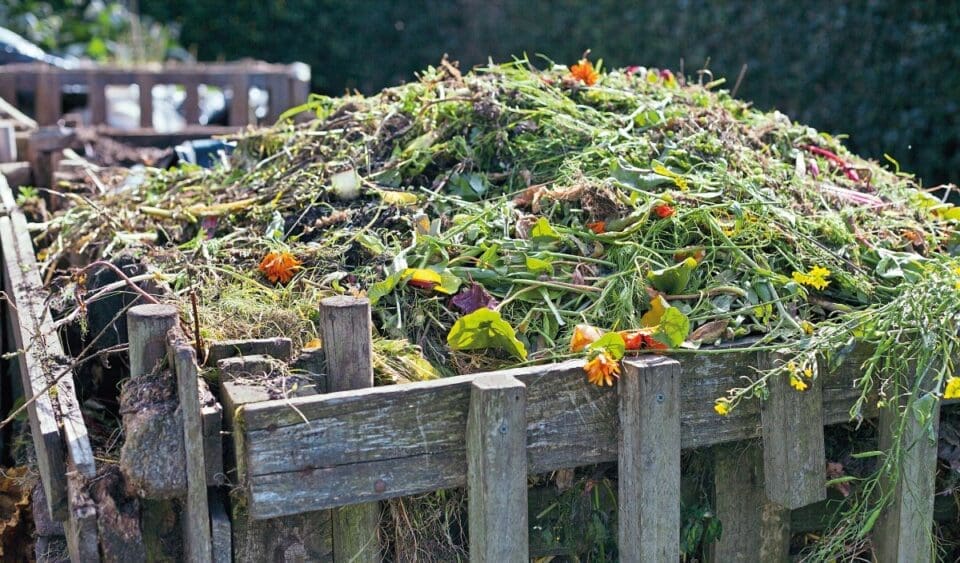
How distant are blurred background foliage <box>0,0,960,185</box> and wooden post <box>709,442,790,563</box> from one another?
1.73 m

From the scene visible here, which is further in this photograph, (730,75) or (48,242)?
(730,75)

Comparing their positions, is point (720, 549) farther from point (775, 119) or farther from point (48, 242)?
point (48, 242)

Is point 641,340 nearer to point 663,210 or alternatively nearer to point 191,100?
point 663,210

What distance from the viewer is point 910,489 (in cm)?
244

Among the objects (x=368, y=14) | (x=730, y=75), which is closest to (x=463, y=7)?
(x=368, y=14)

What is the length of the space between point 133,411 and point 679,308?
1.26 metres

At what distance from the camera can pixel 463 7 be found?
11.9m

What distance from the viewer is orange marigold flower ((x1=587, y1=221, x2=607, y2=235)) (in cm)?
265

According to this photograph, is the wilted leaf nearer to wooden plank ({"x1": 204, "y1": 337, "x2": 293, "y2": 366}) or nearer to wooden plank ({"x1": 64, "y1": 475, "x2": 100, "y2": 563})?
wooden plank ({"x1": 204, "y1": 337, "x2": 293, "y2": 366})

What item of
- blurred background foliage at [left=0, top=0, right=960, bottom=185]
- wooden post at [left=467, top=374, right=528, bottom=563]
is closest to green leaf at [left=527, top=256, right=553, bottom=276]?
wooden post at [left=467, top=374, right=528, bottom=563]

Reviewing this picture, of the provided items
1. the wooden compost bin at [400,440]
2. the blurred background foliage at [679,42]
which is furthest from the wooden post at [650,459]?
the blurred background foliage at [679,42]

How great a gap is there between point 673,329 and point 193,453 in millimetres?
1046

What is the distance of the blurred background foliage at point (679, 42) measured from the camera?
6.73 meters

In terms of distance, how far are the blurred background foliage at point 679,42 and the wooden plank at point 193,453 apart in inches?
107
